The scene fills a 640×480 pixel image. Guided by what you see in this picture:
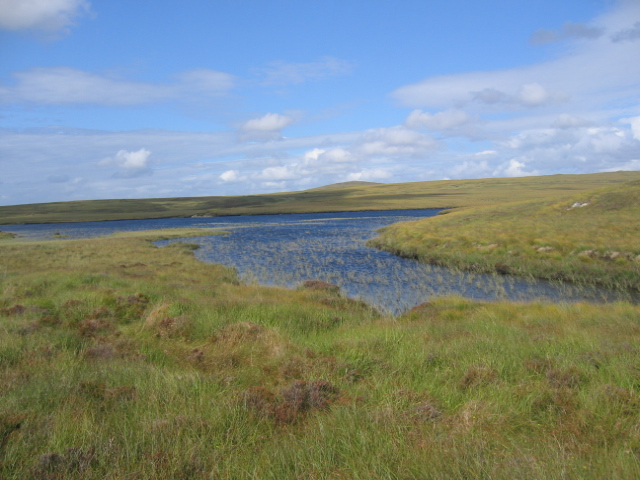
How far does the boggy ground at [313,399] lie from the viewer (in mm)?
4926

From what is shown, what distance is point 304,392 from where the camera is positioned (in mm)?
7012

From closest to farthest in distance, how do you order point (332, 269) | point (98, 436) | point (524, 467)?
1. point (524, 467)
2. point (98, 436)
3. point (332, 269)

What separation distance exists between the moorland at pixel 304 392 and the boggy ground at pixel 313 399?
0.10 feet

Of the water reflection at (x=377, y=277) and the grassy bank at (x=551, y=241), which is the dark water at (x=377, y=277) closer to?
the water reflection at (x=377, y=277)

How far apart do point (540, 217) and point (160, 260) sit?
41.5 m

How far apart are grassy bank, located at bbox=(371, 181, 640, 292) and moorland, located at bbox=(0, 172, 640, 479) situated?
1453 centimetres

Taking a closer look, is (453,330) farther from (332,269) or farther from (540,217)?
(540,217)

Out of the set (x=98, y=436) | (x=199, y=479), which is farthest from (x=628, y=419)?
(x=98, y=436)

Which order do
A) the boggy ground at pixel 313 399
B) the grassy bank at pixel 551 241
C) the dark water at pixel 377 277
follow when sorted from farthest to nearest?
the grassy bank at pixel 551 241 < the dark water at pixel 377 277 < the boggy ground at pixel 313 399

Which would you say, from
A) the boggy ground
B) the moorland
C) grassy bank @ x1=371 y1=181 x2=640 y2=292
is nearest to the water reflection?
grassy bank @ x1=371 y1=181 x2=640 y2=292

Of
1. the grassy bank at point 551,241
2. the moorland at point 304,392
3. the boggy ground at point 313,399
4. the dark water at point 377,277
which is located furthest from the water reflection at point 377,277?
the boggy ground at point 313,399

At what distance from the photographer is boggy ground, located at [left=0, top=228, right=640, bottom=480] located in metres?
4.93

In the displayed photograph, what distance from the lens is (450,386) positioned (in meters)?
7.35

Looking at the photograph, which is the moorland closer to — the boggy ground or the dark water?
the boggy ground
